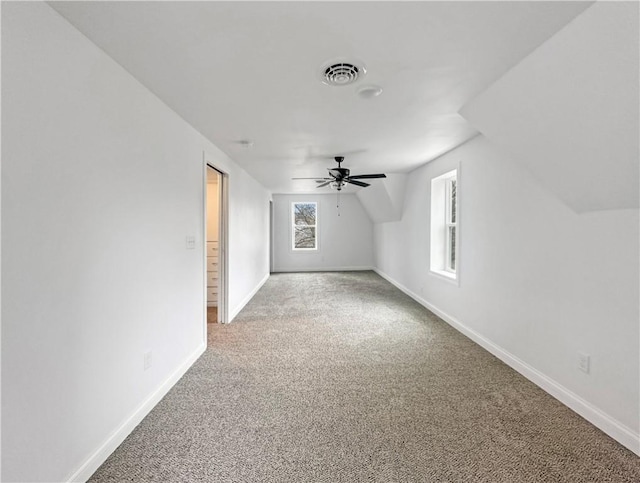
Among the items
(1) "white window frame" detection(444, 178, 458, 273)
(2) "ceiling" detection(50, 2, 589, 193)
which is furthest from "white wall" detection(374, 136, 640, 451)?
(2) "ceiling" detection(50, 2, 589, 193)

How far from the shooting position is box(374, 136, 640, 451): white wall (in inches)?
75.2

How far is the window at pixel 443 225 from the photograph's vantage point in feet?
15.0

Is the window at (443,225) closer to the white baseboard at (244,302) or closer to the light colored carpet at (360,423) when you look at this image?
the light colored carpet at (360,423)

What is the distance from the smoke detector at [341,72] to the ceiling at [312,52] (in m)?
0.05

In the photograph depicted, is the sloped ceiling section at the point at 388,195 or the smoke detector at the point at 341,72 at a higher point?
the smoke detector at the point at 341,72

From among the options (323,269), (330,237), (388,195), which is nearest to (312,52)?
(388,195)

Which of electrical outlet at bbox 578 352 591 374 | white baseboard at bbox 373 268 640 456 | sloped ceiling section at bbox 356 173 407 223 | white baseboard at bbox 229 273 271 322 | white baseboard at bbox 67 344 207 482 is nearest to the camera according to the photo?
white baseboard at bbox 67 344 207 482

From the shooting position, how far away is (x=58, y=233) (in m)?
1.46

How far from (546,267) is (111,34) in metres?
3.16

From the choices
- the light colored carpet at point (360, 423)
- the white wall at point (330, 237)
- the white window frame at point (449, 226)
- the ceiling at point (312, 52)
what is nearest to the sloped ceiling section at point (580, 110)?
the ceiling at point (312, 52)

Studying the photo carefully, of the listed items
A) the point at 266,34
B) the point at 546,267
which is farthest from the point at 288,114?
the point at 546,267

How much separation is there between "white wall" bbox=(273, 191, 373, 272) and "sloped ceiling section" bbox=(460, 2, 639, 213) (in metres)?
6.70

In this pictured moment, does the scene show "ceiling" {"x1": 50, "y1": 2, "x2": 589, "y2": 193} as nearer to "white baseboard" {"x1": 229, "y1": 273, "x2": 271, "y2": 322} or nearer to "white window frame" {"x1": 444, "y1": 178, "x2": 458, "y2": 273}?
"white window frame" {"x1": 444, "y1": 178, "x2": 458, "y2": 273}

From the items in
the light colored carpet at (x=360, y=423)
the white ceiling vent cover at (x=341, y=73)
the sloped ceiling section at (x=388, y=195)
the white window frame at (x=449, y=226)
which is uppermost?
the white ceiling vent cover at (x=341, y=73)
